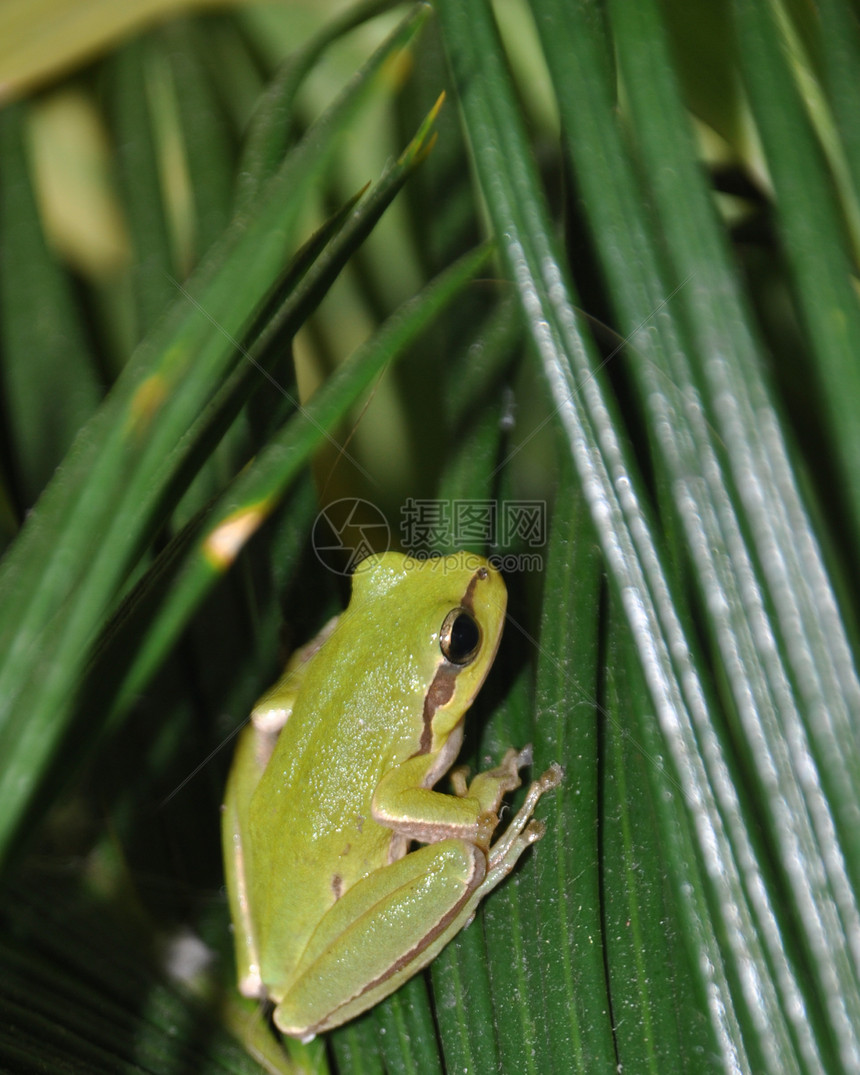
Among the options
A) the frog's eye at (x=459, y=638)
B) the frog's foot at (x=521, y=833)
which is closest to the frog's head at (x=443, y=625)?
the frog's eye at (x=459, y=638)

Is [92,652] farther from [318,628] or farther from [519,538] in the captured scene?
[519,538]

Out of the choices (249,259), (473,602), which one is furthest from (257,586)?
(249,259)

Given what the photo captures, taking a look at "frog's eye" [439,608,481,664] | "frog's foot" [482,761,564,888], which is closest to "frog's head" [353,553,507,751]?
"frog's eye" [439,608,481,664]
